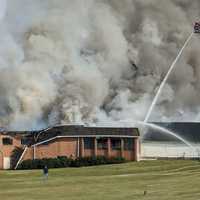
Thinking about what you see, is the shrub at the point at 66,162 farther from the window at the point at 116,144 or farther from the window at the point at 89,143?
the window at the point at 89,143

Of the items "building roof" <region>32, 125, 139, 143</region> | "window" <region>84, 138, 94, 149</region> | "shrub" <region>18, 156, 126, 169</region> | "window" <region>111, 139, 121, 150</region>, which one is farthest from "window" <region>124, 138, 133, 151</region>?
"shrub" <region>18, 156, 126, 169</region>

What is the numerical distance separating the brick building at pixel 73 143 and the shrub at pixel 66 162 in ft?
17.5

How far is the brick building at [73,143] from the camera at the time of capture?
9069cm

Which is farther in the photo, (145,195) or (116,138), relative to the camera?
(116,138)

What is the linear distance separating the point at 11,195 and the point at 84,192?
4.97 metres

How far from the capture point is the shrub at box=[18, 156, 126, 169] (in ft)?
269

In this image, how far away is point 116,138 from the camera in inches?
3654

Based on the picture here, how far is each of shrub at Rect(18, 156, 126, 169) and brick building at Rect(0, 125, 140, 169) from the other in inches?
210

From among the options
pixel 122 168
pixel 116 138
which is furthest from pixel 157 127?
pixel 122 168

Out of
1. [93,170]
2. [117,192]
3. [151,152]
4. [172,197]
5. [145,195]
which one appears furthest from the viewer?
[151,152]

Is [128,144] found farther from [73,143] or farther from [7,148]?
[7,148]

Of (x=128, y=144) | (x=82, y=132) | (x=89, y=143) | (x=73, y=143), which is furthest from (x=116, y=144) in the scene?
(x=73, y=143)

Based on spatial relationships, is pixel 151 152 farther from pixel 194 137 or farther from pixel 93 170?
pixel 93 170

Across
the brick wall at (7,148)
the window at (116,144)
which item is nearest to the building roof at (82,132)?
the window at (116,144)
